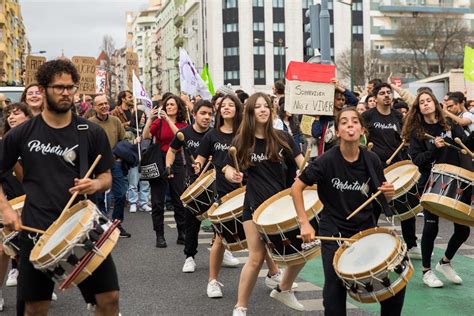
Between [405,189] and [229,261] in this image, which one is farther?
[229,261]

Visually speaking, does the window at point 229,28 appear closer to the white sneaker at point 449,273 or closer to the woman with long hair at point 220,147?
the woman with long hair at point 220,147

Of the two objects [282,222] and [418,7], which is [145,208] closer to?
[282,222]

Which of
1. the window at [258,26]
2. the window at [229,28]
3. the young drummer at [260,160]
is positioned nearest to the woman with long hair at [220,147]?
the young drummer at [260,160]

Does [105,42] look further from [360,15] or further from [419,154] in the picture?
[419,154]

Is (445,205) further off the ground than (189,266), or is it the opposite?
(445,205)

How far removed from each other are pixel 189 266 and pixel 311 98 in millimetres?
2630

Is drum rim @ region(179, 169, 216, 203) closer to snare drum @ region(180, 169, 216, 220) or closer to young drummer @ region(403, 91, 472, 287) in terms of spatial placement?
snare drum @ region(180, 169, 216, 220)

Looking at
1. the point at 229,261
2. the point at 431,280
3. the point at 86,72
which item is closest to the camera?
the point at 431,280

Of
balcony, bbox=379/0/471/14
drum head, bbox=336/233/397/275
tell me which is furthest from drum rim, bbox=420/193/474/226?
balcony, bbox=379/0/471/14

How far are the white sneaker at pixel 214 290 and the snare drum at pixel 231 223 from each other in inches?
21.0

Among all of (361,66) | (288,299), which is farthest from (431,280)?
(361,66)

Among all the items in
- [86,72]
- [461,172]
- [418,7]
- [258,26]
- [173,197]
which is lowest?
[173,197]

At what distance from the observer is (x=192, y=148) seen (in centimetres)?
880

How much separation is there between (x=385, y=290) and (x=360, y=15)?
86.3 metres
